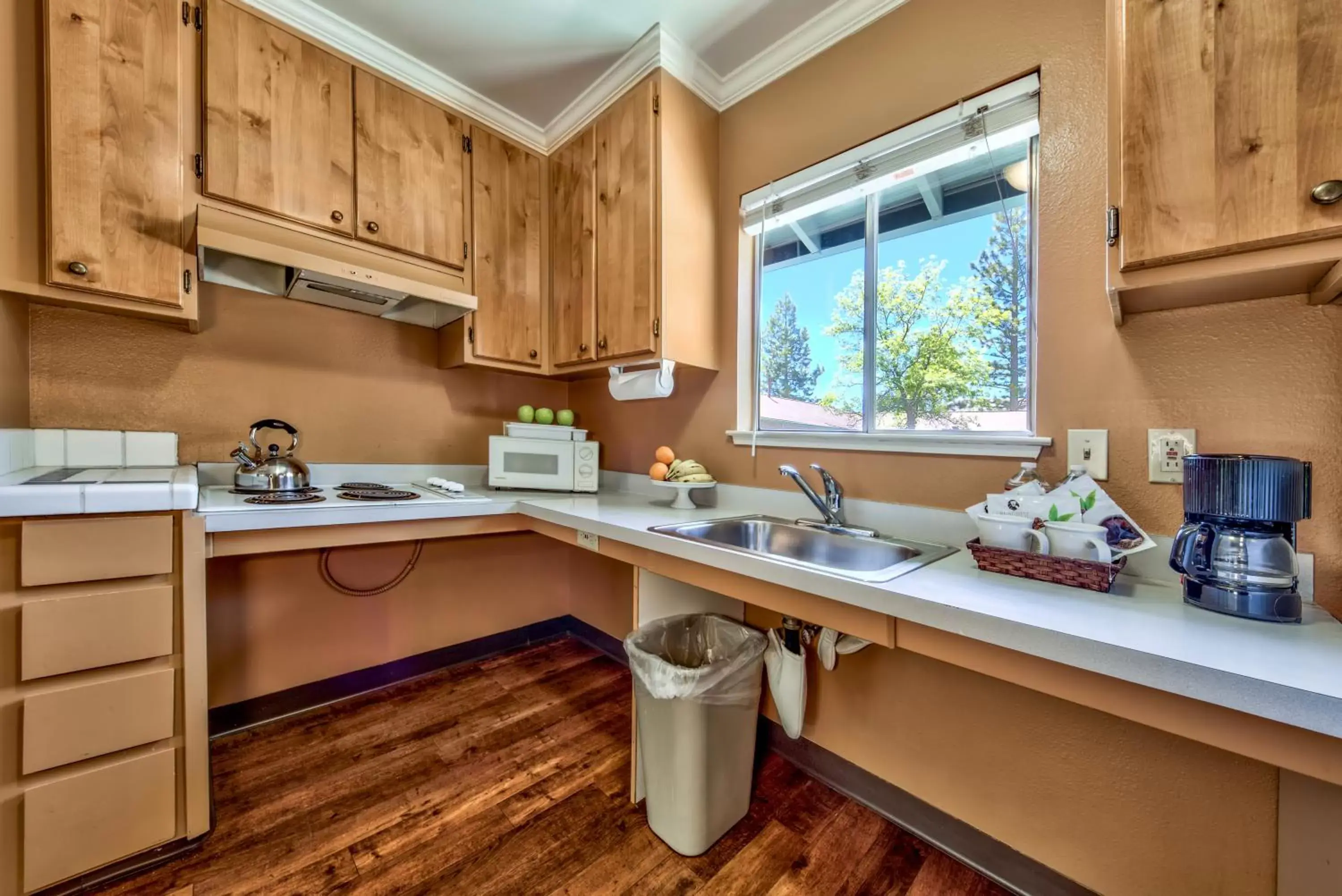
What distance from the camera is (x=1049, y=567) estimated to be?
0.97 m

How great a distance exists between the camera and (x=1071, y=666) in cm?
74

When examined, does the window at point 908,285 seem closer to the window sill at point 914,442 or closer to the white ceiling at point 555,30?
the window sill at point 914,442

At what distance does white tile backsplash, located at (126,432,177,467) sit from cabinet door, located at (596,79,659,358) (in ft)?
4.99

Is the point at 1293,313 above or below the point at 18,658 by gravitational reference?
above

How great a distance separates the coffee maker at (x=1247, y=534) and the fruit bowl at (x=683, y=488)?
1.29 meters

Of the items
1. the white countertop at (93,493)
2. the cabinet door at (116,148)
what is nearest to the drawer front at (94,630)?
the white countertop at (93,493)

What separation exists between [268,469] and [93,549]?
0.56 metres

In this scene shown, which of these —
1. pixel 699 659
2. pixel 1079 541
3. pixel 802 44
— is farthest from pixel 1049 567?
pixel 802 44

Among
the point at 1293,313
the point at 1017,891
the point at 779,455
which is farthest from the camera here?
the point at 779,455

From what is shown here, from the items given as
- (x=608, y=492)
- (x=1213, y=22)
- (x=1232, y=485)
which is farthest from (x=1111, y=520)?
(x=608, y=492)

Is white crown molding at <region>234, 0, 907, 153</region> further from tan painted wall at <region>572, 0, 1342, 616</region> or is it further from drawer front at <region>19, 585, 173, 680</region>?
drawer front at <region>19, 585, 173, 680</region>

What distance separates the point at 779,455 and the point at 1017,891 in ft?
4.27

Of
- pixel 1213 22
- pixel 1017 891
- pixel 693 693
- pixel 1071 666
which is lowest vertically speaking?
pixel 1017 891

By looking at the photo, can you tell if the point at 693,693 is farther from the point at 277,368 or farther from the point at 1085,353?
the point at 277,368
